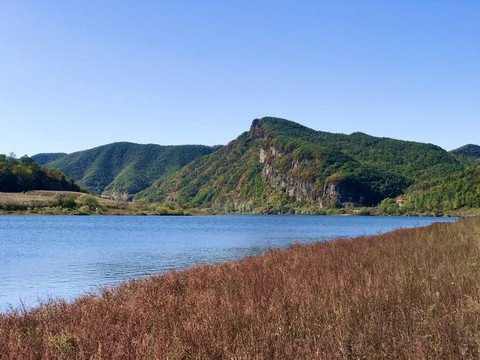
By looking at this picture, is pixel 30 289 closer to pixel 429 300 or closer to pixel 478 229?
pixel 429 300

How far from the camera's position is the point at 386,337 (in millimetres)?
4465

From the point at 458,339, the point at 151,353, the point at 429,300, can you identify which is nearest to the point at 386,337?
the point at 458,339

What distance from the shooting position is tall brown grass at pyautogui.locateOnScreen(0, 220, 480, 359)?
13.5 feet

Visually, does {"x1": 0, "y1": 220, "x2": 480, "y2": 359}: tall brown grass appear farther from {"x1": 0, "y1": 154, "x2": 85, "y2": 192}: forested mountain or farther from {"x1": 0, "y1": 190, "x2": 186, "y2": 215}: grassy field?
{"x1": 0, "y1": 154, "x2": 85, "y2": 192}: forested mountain

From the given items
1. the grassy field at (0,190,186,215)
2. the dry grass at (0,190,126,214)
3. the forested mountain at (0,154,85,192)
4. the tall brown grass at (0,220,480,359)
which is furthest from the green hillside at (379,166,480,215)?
the forested mountain at (0,154,85,192)

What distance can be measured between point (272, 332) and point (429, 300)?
8.20ft

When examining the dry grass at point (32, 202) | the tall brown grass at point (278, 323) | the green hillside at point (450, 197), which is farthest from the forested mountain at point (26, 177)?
the tall brown grass at point (278, 323)

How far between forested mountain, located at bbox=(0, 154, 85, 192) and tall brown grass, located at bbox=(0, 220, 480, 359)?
128 m

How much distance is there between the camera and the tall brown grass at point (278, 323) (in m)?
4.13

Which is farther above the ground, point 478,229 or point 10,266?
point 478,229

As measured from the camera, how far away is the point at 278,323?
4.90 m

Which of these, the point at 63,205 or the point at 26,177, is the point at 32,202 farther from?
the point at 26,177

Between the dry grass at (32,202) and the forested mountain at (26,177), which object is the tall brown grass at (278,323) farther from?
the forested mountain at (26,177)

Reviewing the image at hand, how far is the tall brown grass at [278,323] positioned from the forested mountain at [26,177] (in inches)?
5029
